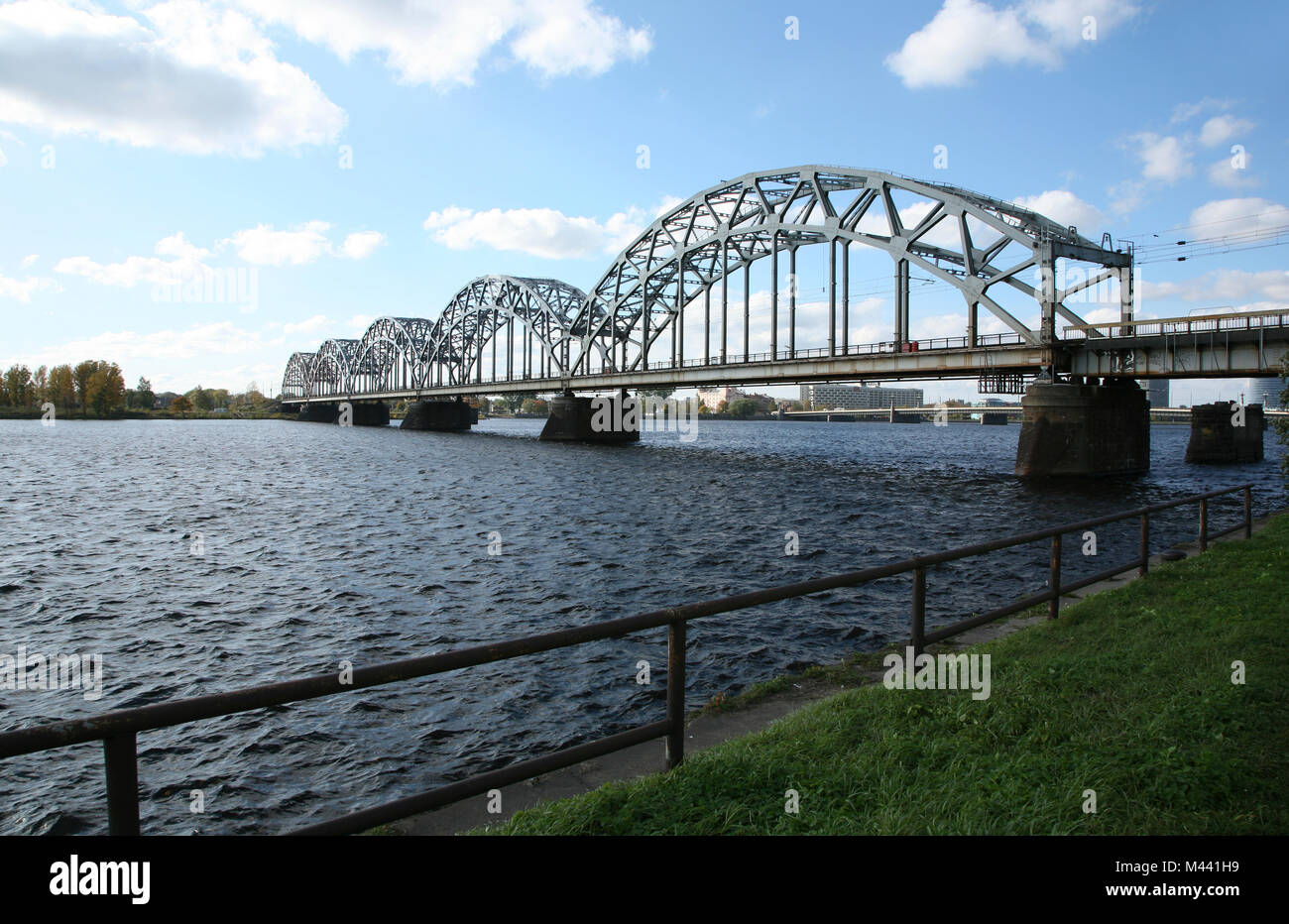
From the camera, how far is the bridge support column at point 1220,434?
222 ft

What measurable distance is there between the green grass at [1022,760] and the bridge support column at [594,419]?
96.5m

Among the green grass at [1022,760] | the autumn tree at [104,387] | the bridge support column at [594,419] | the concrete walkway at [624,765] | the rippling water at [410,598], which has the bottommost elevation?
the rippling water at [410,598]

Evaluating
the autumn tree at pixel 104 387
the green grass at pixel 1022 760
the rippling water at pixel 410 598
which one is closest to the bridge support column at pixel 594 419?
the rippling water at pixel 410 598

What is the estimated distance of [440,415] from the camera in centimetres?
16212

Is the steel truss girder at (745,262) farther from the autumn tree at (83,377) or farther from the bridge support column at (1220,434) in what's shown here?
the autumn tree at (83,377)

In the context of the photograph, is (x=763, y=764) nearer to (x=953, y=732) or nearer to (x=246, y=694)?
(x=953, y=732)

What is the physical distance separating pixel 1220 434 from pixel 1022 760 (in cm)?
8101

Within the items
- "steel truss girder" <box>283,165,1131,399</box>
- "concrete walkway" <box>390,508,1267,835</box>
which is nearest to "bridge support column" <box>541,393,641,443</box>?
"steel truss girder" <box>283,165,1131,399</box>

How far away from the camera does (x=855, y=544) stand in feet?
82.9

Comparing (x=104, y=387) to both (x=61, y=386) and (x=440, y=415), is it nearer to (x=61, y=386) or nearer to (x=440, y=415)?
(x=61, y=386)

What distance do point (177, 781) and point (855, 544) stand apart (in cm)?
2080

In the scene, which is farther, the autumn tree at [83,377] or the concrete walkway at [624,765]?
the autumn tree at [83,377]

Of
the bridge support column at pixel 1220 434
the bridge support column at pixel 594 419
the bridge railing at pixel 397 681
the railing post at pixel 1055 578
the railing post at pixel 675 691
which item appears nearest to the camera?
the bridge railing at pixel 397 681

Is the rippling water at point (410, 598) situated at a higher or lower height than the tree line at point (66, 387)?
lower
